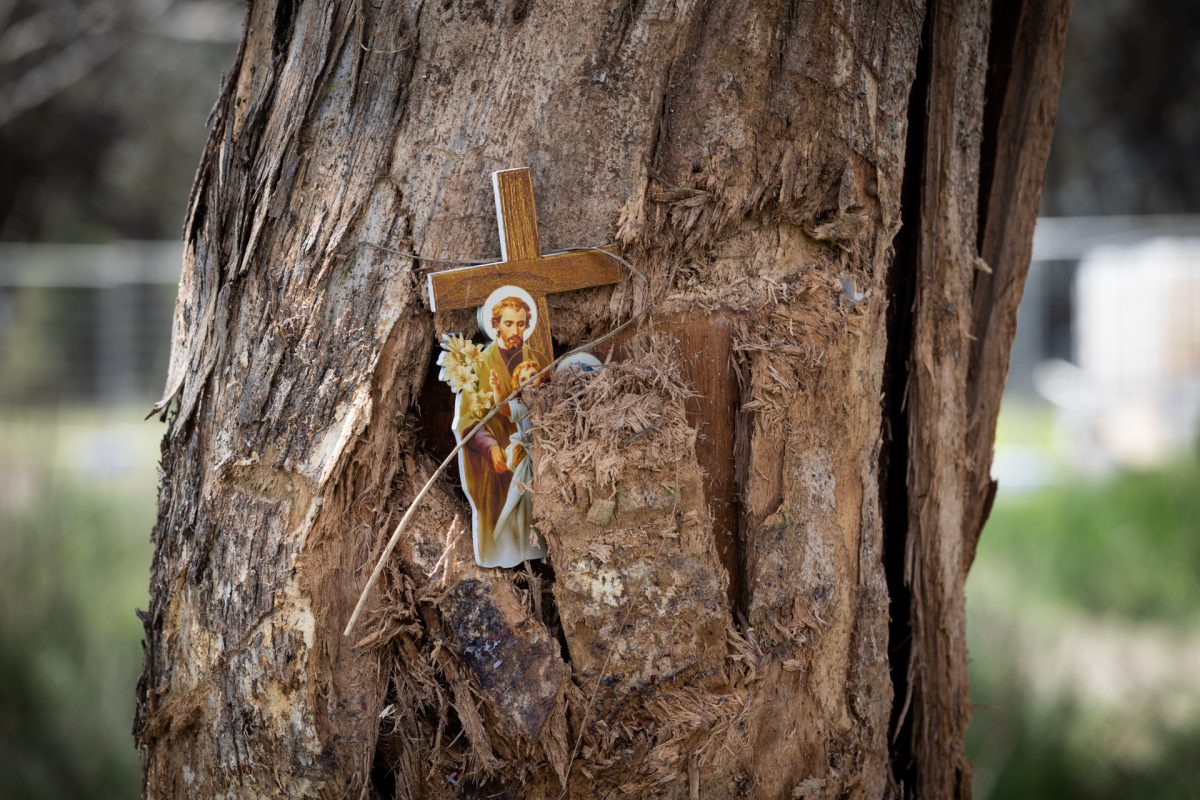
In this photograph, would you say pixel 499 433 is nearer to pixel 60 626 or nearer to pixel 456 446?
pixel 456 446

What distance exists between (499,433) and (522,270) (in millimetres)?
231

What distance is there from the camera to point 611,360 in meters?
1.45

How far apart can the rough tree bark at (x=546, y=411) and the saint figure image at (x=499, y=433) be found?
0.13ft

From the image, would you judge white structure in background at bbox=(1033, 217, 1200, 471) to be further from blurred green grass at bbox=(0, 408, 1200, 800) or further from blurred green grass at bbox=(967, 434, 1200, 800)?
blurred green grass at bbox=(0, 408, 1200, 800)

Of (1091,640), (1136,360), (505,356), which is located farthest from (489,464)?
(1136,360)

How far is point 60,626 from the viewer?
12.4 feet

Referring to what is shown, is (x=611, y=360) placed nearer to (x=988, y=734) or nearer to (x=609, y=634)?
(x=609, y=634)

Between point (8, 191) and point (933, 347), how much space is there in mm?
17689

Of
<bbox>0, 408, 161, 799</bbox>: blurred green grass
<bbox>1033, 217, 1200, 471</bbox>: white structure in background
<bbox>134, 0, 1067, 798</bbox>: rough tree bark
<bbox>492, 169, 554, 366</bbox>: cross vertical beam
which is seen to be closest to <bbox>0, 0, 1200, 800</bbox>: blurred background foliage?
<bbox>0, 408, 161, 799</bbox>: blurred green grass

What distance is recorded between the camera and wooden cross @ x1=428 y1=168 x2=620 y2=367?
1.36 m

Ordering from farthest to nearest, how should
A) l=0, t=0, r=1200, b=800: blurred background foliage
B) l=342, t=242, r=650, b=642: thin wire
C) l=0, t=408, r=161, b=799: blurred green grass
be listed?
l=0, t=0, r=1200, b=800: blurred background foliage < l=0, t=408, r=161, b=799: blurred green grass < l=342, t=242, r=650, b=642: thin wire

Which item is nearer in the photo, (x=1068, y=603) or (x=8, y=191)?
(x=1068, y=603)

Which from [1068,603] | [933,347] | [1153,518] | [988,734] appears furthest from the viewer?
[1153,518]

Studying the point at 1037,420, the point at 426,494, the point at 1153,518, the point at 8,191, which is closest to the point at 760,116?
the point at 426,494
